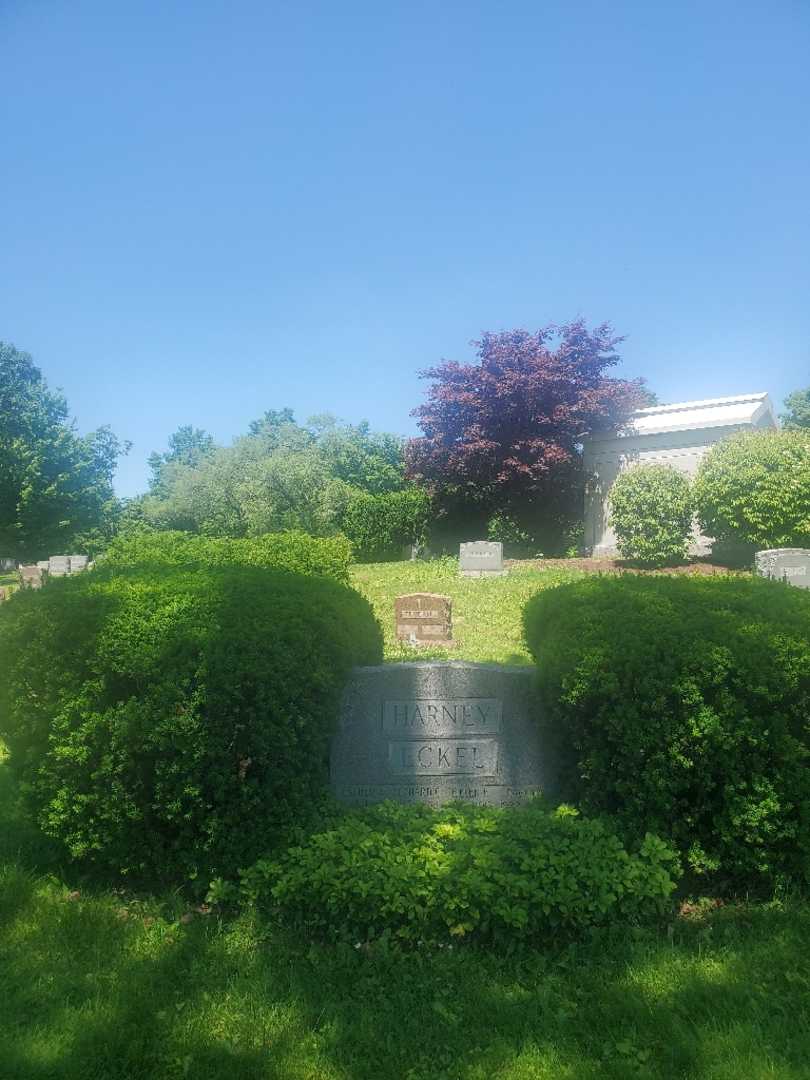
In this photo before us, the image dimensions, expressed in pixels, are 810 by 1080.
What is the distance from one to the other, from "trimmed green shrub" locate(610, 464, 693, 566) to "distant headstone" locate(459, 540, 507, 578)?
3091 mm

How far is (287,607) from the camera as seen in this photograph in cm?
420

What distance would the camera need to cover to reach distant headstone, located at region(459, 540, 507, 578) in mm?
17688

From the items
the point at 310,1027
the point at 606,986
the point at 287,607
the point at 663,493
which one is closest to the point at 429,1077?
the point at 310,1027

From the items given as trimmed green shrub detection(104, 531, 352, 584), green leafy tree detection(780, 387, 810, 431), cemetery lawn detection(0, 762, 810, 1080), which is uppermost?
green leafy tree detection(780, 387, 810, 431)

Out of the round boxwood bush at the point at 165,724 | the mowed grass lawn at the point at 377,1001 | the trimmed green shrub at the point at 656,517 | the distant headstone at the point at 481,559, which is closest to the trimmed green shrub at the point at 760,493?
the trimmed green shrub at the point at 656,517

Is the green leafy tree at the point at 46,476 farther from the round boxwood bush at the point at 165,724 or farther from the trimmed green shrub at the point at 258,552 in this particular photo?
the round boxwood bush at the point at 165,724

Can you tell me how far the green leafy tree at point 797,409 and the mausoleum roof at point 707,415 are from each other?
3119 cm

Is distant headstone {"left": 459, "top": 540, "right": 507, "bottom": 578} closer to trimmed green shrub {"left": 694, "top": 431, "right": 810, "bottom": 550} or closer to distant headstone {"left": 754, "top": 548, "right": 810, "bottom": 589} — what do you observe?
trimmed green shrub {"left": 694, "top": 431, "right": 810, "bottom": 550}

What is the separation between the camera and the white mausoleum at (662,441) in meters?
20.8

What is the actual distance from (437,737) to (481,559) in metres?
13.3

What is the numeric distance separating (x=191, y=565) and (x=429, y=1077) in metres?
3.58

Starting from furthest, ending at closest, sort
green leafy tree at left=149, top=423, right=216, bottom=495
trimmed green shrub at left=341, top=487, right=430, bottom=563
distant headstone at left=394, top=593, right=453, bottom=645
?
green leafy tree at left=149, top=423, right=216, bottom=495 < trimmed green shrub at left=341, top=487, right=430, bottom=563 < distant headstone at left=394, top=593, right=453, bottom=645

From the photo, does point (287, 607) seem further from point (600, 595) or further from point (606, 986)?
point (606, 986)

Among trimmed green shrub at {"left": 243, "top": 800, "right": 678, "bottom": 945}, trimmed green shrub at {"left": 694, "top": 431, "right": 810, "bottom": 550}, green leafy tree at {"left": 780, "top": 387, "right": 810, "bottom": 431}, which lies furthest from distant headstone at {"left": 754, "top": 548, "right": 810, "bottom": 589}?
green leafy tree at {"left": 780, "top": 387, "right": 810, "bottom": 431}
